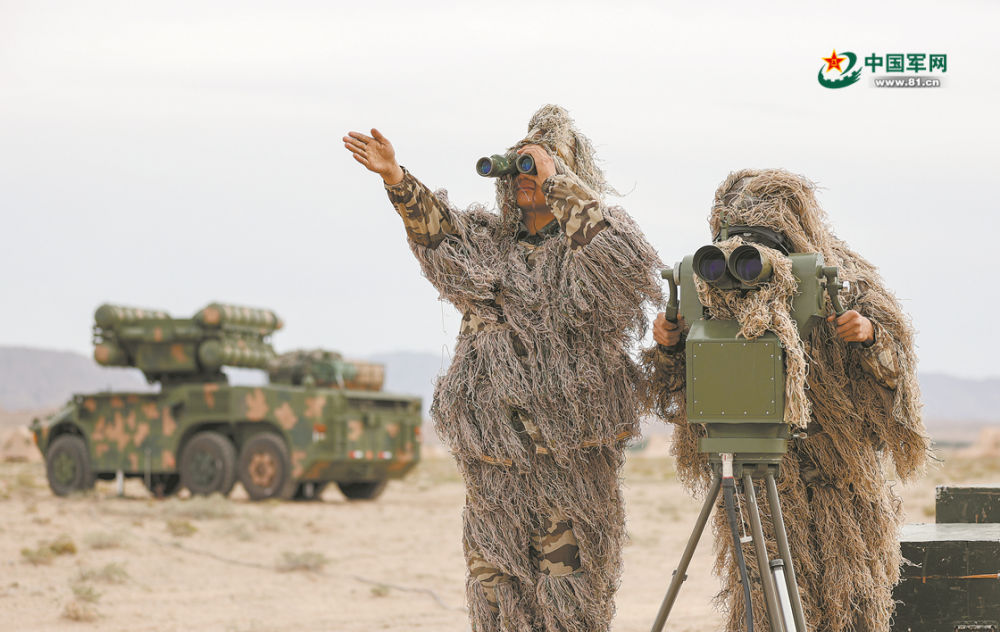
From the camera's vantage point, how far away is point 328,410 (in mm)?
15797

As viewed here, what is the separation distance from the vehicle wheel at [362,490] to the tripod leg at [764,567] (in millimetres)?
14817

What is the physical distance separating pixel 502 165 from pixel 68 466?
50.0ft

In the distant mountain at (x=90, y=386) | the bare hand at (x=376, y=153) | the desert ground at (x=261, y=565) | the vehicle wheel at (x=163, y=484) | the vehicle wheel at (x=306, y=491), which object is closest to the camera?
the bare hand at (x=376, y=153)

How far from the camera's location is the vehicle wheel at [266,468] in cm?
1600

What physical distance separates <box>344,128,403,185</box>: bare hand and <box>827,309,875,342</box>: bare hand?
1.60m

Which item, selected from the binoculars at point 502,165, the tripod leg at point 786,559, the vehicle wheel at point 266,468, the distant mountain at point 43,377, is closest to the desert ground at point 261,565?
the vehicle wheel at point 266,468

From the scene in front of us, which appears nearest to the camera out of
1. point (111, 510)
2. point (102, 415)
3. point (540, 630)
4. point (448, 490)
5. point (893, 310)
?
point (893, 310)

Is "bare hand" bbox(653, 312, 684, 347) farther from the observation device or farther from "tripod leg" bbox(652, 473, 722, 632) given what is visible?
"tripod leg" bbox(652, 473, 722, 632)

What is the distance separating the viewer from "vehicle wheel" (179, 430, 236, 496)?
16.2m

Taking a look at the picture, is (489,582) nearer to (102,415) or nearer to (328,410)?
(328,410)

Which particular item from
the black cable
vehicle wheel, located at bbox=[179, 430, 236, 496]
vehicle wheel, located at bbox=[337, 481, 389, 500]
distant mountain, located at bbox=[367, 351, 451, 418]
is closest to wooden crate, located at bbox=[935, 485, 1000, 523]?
the black cable

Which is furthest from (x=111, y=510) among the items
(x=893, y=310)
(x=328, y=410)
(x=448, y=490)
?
(x=893, y=310)

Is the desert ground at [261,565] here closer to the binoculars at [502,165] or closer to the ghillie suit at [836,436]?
the ghillie suit at [836,436]

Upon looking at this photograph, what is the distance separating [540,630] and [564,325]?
107 cm
